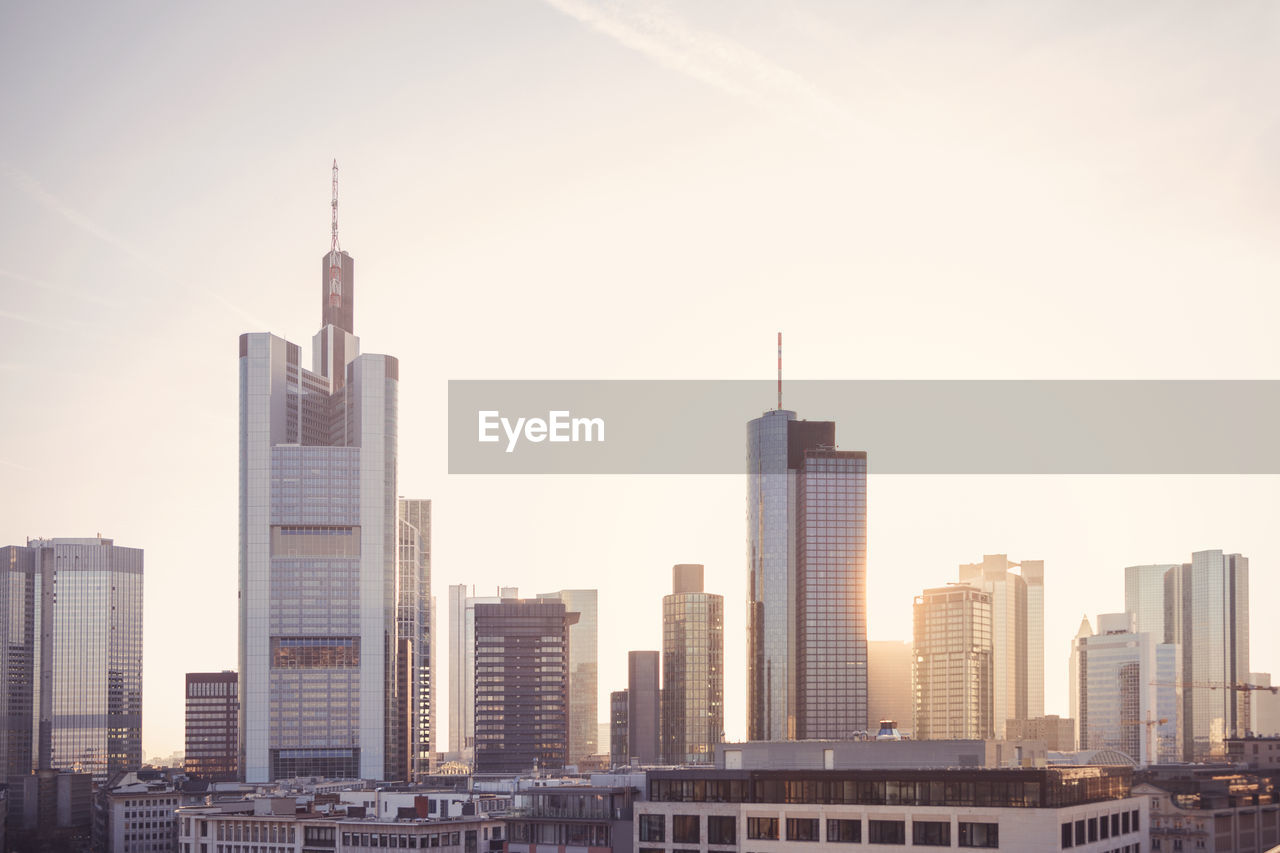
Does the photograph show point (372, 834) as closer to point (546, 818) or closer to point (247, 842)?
point (247, 842)

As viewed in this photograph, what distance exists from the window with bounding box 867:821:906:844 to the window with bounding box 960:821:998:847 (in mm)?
4282

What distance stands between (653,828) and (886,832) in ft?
61.5

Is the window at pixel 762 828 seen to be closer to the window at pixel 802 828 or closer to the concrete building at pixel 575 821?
the window at pixel 802 828

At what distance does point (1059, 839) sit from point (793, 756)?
23.3m

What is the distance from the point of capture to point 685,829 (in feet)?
353

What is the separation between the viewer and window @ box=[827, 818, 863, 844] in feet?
327

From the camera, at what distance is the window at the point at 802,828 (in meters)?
101

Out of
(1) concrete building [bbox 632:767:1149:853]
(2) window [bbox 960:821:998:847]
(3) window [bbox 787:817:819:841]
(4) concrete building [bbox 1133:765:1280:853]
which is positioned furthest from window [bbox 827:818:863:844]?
(4) concrete building [bbox 1133:765:1280:853]

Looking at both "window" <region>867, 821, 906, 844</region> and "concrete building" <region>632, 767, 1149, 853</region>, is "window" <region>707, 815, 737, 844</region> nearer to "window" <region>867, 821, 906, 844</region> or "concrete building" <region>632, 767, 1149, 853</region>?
"concrete building" <region>632, 767, 1149, 853</region>

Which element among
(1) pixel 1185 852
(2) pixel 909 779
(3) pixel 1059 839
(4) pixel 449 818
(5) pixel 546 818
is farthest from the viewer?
(4) pixel 449 818

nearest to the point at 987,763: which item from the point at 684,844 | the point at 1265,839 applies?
the point at 684,844

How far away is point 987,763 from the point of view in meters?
108

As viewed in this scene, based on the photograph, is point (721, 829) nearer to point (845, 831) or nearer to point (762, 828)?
point (762, 828)

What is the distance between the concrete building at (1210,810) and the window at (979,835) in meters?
44.8
